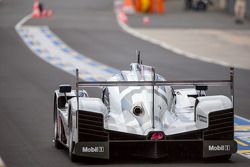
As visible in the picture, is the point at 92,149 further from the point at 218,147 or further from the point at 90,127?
the point at 218,147

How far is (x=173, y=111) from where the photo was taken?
15750 mm

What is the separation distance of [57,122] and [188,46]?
2170 cm

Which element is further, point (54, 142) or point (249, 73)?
point (249, 73)

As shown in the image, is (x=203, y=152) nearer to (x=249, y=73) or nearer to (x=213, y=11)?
(x=249, y=73)

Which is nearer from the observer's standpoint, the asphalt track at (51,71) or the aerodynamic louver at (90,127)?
the aerodynamic louver at (90,127)

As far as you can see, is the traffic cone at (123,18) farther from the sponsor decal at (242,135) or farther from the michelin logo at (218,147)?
the michelin logo at (218,147)

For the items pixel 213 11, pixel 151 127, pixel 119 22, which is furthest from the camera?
pixel 213 11

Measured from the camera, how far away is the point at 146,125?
48.3 feet

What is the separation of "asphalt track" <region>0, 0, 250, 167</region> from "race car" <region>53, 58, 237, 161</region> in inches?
11.0

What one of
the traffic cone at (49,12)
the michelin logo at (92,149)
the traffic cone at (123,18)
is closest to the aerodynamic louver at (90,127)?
the michelin logo at (92,149)

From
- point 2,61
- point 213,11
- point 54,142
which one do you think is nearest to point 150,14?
point 213,11

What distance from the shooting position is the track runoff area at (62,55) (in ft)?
97.5

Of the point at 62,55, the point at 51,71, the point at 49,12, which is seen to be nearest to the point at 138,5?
the point at 49,12

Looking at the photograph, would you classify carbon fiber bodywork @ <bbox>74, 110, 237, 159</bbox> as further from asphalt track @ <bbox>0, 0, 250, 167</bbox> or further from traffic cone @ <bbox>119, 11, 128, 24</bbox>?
traffic cone @ <bbox>119, 11, 128, 24</bbox>
